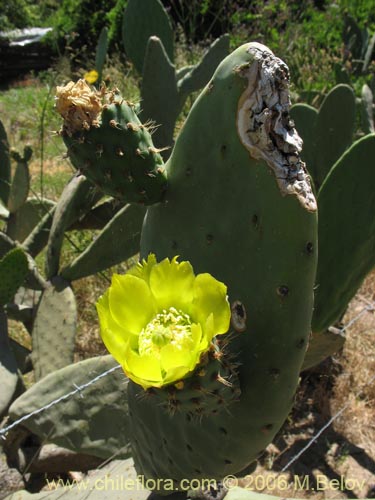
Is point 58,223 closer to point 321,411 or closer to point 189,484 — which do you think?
point 189,484

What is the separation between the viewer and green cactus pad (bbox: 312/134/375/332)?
1391 mm

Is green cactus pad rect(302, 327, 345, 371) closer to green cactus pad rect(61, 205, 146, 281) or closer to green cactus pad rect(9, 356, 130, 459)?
green cactus pad rect(9, 356, 130, 459)

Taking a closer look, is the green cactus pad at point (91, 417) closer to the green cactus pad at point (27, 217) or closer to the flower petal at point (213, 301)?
the flower petal at point (213, 301)

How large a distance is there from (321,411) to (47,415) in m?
1.10

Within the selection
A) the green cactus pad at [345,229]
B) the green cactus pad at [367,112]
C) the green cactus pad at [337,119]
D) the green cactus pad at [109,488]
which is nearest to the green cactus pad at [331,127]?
the green cactus pad at [337,119]

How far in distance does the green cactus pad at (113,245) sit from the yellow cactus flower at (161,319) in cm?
101

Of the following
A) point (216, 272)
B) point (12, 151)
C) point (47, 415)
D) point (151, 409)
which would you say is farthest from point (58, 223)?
point (216, 272)

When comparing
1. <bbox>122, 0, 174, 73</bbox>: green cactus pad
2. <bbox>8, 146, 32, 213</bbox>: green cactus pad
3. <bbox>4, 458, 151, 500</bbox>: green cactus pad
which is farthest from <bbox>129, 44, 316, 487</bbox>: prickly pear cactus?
<bbox>122, 0, 174, 73</bbox>: green cactus pad

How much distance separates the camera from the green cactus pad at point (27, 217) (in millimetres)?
2336

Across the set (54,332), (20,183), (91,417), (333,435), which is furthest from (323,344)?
(20,183)

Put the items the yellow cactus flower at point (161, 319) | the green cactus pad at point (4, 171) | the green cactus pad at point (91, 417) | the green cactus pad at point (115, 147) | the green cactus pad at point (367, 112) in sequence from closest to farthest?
the yellow cactus flower at point (161, 319)
the green cactus pad at point (115, 147)
the green cactus pad at point (91, 417)
the green cactus pad at point (4, 171)
the green cactus pad at point (367, 112)

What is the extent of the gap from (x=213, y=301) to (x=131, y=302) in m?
0.12

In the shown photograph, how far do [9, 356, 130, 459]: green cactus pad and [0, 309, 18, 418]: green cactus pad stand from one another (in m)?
0.12

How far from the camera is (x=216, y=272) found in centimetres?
97
